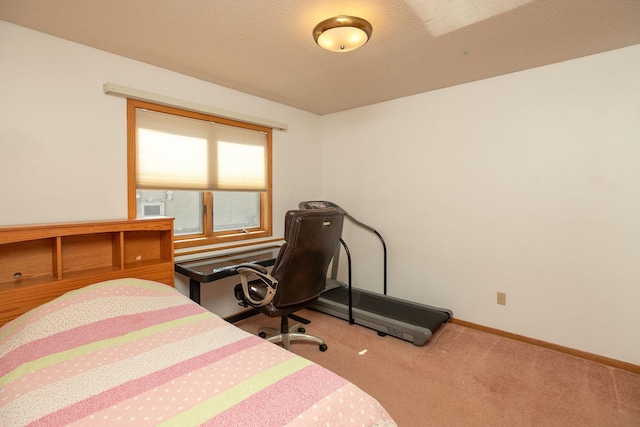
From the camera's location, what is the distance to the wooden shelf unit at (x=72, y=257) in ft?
5.68

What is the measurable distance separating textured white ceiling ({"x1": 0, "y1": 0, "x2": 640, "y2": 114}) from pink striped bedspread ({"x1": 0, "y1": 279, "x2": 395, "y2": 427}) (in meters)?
1.70

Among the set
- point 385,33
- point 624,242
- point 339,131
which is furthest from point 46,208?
point 624,242

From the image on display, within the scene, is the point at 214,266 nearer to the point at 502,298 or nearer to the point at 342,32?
the point at 342,32

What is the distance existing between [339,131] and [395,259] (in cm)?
178

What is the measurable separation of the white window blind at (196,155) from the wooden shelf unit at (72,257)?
0.50 m

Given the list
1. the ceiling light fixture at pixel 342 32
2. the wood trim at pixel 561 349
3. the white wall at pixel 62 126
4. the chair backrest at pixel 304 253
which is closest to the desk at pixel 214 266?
the white wall at pixel 62 126

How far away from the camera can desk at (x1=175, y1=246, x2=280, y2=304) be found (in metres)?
2.35

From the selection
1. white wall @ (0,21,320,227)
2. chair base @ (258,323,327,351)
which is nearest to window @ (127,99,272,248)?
white wall @ (0,21,320,227)

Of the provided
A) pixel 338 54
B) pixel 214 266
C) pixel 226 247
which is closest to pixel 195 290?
pixel 214 266

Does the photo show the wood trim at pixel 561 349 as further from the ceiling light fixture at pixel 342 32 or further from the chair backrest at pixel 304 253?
the ceiling light fixture at pixel 342 32

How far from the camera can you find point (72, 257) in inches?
82.5

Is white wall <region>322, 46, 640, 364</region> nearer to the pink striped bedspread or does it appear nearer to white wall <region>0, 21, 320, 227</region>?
the pink striped bedspread

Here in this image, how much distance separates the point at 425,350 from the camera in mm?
2578

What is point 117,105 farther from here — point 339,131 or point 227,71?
point 339,131
